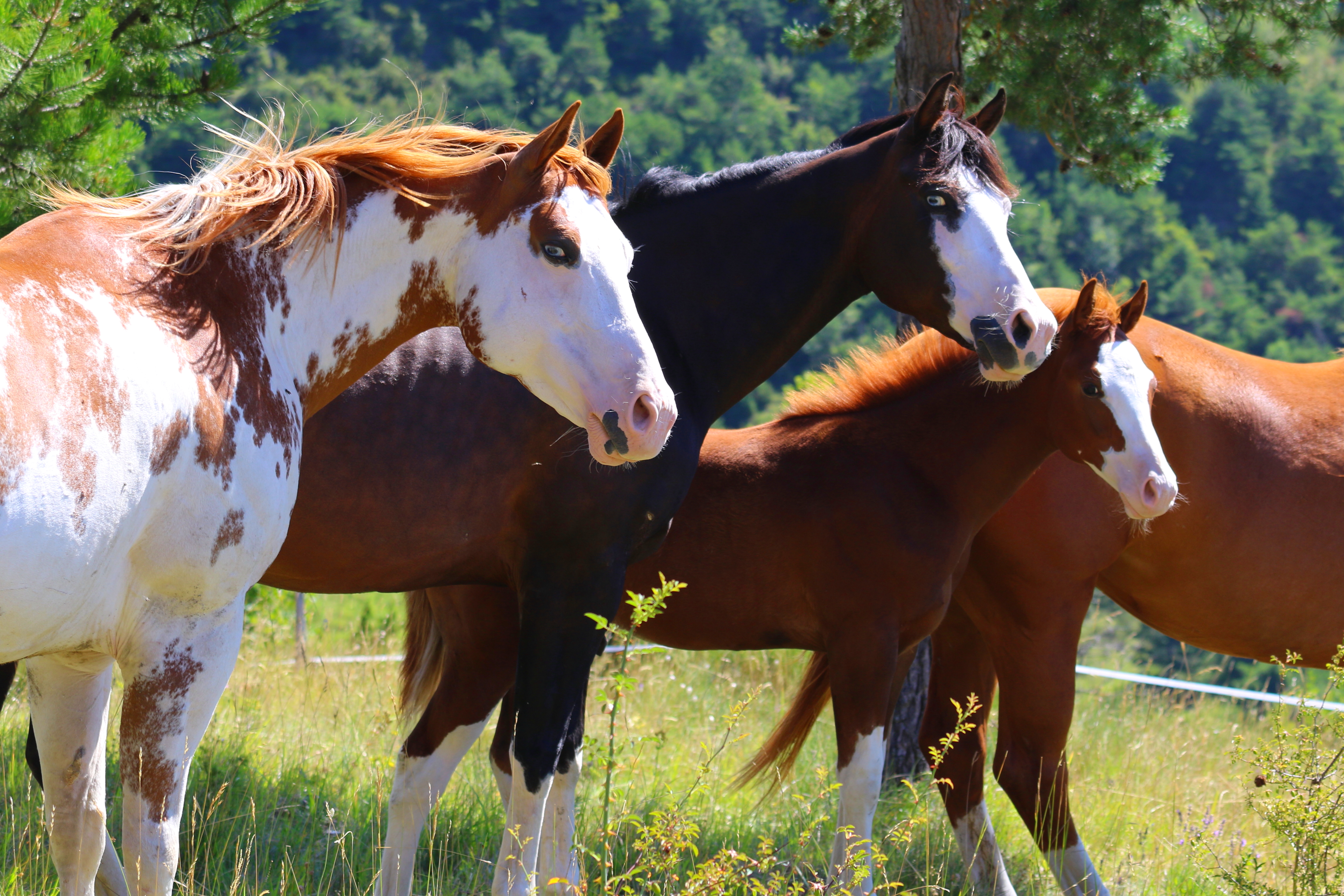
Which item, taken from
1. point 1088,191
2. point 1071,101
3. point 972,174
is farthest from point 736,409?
point 972,174

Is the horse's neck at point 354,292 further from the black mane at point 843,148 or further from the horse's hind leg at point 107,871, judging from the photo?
the horse's hind leg at point 107,871

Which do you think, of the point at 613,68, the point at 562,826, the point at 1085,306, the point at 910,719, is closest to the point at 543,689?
the point at 562,826

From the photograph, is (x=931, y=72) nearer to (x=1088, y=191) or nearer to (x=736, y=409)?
(x=736, y=409)

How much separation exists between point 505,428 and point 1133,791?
378 centimetres

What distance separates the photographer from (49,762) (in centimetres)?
218

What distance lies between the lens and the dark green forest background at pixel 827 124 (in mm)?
31766

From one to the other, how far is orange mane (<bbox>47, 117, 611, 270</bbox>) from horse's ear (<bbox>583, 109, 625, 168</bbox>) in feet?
0.24

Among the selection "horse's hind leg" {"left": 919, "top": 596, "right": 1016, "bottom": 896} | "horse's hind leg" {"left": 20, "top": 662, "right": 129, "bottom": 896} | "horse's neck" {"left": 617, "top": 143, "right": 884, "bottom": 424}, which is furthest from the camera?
"horse's hind leg" {"left": 919, "top": 596, "right": 1016, "bottom": 896}

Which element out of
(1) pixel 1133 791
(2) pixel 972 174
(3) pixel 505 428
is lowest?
(1) pixel 1133 791

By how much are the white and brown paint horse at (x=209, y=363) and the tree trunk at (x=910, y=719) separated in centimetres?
328

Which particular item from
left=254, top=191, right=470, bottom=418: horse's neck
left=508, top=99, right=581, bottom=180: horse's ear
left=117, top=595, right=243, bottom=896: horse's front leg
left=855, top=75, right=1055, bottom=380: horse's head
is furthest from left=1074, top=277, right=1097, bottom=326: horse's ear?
left=117, top=595, right=243, bottom=896: horse's front leg

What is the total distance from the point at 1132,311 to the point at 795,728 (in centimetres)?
190

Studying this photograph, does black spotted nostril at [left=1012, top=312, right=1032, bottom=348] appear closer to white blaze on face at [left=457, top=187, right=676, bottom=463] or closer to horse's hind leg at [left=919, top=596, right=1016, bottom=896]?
white blaze on face at [left=457, top=187, right=676, bottom=463]

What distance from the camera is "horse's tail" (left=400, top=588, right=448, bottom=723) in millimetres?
3914
